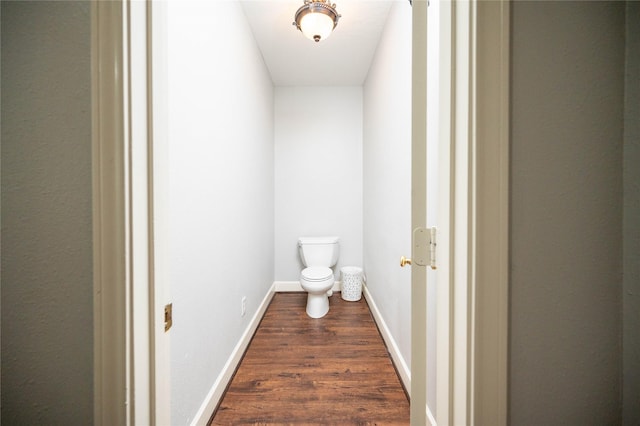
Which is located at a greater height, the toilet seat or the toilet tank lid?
the toilet tank lid

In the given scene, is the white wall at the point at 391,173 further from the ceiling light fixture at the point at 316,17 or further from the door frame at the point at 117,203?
the door frame at the point at 117,203

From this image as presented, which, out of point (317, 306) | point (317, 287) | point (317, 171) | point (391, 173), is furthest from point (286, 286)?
point (391, 173)

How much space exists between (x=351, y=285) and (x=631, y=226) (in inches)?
94.8

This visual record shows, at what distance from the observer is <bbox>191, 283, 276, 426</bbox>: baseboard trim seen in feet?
4.03

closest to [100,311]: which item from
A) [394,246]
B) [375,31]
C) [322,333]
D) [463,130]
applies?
[463,130]

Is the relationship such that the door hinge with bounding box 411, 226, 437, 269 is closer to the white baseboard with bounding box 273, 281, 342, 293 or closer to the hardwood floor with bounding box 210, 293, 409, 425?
the hardwood floor with bounding box 210, 293, 409, 425

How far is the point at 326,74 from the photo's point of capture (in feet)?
9.12

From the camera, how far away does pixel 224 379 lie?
148cm

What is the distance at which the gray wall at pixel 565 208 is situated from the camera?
50cm

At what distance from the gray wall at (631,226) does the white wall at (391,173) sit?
87 centimetres

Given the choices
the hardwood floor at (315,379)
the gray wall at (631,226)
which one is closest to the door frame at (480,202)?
the gray wall at (631,226)

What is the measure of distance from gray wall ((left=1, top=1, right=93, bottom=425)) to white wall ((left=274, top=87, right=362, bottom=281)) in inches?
103

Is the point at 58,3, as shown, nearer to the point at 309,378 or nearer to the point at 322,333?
the point at 309,378

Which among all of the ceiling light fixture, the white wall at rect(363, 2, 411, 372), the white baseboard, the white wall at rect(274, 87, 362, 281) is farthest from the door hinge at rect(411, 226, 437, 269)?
the white baseboard
